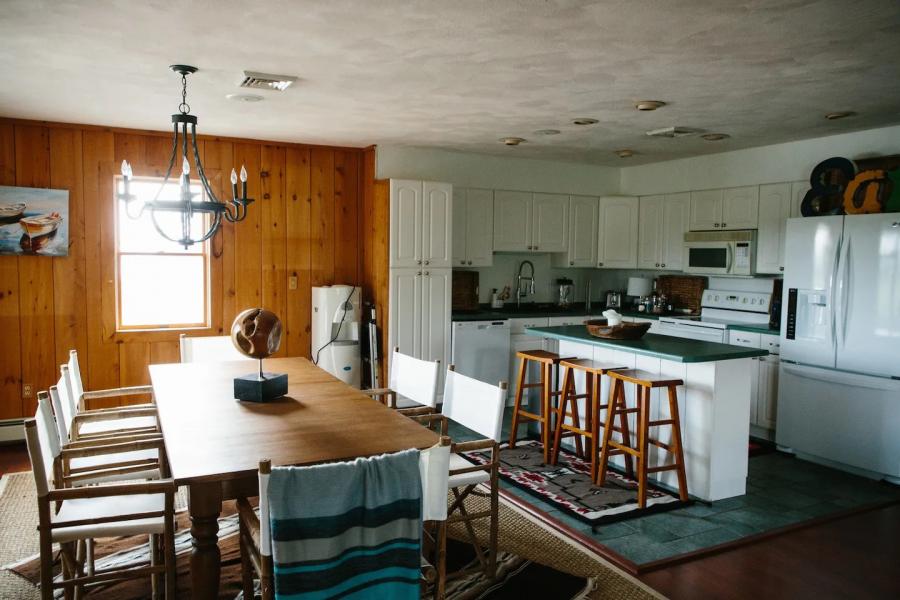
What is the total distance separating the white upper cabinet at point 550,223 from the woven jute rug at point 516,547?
346 cm

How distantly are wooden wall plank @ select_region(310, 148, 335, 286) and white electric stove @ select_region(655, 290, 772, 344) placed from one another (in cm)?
319

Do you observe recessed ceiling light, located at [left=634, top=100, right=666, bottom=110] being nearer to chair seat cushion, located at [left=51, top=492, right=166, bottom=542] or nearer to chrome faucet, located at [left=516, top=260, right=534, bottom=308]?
chrome faucet, located at [left=516, top=260, right=534, bottom=308]

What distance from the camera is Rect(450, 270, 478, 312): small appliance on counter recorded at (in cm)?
641

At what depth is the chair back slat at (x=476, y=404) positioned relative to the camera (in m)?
2.76

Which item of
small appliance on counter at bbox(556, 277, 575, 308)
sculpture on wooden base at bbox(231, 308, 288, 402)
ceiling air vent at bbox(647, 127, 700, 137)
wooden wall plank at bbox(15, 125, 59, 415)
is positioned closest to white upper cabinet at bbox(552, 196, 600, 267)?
small appliance on counter at bbox(556, 277, 575, 308)

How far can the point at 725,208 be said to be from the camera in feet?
19.4

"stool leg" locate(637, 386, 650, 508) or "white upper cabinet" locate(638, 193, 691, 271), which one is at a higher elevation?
"white upper cabinet" locate(638, 193, 691, 271)

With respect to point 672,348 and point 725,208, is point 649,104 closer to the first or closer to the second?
point 672,348

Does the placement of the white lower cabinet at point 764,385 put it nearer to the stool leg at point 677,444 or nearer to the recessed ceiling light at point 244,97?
the stool leg at point 677,444

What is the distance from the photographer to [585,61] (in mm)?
3238

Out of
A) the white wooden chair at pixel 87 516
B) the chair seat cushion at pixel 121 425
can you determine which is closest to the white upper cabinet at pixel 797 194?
the chair seat cushion at pixel 121 425

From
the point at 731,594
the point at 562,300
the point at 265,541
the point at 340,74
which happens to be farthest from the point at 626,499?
the point at 562,300

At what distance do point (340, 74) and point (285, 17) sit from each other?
875 mm

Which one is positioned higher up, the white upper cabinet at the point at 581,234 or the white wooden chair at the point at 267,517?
the white upper cabinet at the point at 581,234
